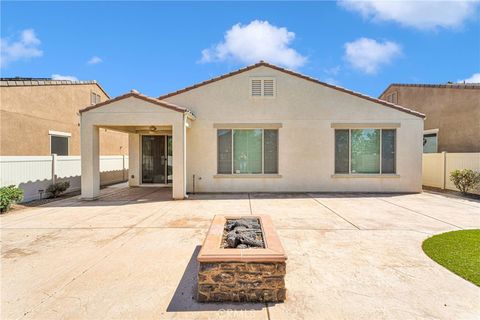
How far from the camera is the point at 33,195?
33.8 feet

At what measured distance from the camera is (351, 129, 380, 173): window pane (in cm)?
1209

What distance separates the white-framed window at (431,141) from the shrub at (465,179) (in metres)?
7.00

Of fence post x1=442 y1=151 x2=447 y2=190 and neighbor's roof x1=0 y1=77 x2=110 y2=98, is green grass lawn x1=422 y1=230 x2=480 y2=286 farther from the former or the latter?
neighbor's roof x1=0 y1=77 x2=110 y2=98

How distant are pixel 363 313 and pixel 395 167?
11030 mm

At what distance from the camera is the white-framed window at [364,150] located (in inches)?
475

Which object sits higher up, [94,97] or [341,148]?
[94,97]

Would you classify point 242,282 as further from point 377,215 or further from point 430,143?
point 430,143

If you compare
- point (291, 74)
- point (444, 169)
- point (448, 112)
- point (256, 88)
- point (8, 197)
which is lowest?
point (8, 197)

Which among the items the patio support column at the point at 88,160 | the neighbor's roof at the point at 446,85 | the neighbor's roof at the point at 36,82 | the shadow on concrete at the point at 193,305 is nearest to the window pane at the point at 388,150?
the neighbor's roof at the point at 446,85

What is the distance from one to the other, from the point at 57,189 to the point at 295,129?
36.6 ft

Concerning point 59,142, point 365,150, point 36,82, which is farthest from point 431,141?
point 36,82

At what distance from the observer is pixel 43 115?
1462 centimetres

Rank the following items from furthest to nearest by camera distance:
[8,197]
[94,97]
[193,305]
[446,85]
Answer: [94,97] → [446,85] → [8,197] → [193,305]

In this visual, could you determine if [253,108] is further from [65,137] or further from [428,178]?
[65,137]
